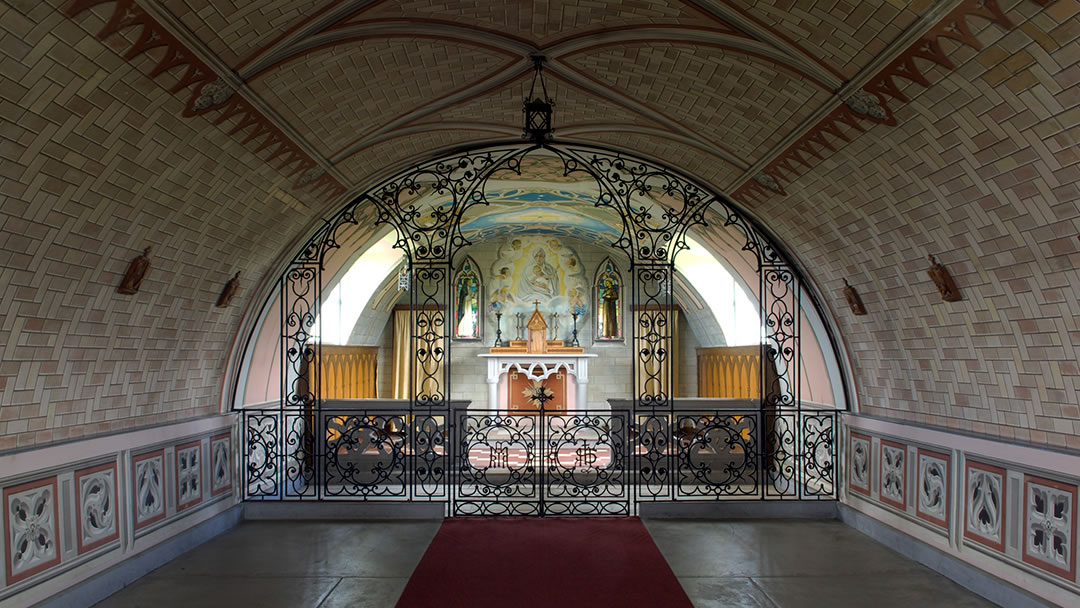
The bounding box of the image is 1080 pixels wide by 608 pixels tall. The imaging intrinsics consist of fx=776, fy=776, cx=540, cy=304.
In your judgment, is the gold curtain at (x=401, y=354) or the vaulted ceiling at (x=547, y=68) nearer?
the vaulted ceiling at (x=547, y=68)

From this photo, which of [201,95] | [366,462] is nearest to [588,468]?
Result: [366,462]

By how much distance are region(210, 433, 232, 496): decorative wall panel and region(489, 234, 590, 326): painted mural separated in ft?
32.0

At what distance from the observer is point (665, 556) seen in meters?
6.11

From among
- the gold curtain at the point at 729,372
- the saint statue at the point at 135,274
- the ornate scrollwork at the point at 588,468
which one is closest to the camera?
the saint statue at the point at 135,274

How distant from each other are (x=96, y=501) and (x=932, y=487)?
586 cm

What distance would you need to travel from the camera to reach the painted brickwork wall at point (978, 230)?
3.52 metres

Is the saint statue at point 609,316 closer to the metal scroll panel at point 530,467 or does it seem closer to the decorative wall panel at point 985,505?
the metal scroll panel at point 530,467

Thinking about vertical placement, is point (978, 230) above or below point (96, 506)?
above

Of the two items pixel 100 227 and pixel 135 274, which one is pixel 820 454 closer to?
pixel 135 274

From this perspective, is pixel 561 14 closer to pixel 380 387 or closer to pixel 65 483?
pixel 65 483

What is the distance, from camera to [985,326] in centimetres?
486

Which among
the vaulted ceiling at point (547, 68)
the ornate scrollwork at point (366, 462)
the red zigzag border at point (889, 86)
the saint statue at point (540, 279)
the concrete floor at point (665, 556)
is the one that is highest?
the vaulted ceiling at point (547, 68)

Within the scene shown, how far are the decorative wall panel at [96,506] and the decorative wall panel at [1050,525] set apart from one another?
230 inches

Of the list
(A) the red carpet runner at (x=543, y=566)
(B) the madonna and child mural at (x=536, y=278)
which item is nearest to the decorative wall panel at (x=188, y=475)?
(A) the red carpet runner at (x=543, y=566)
